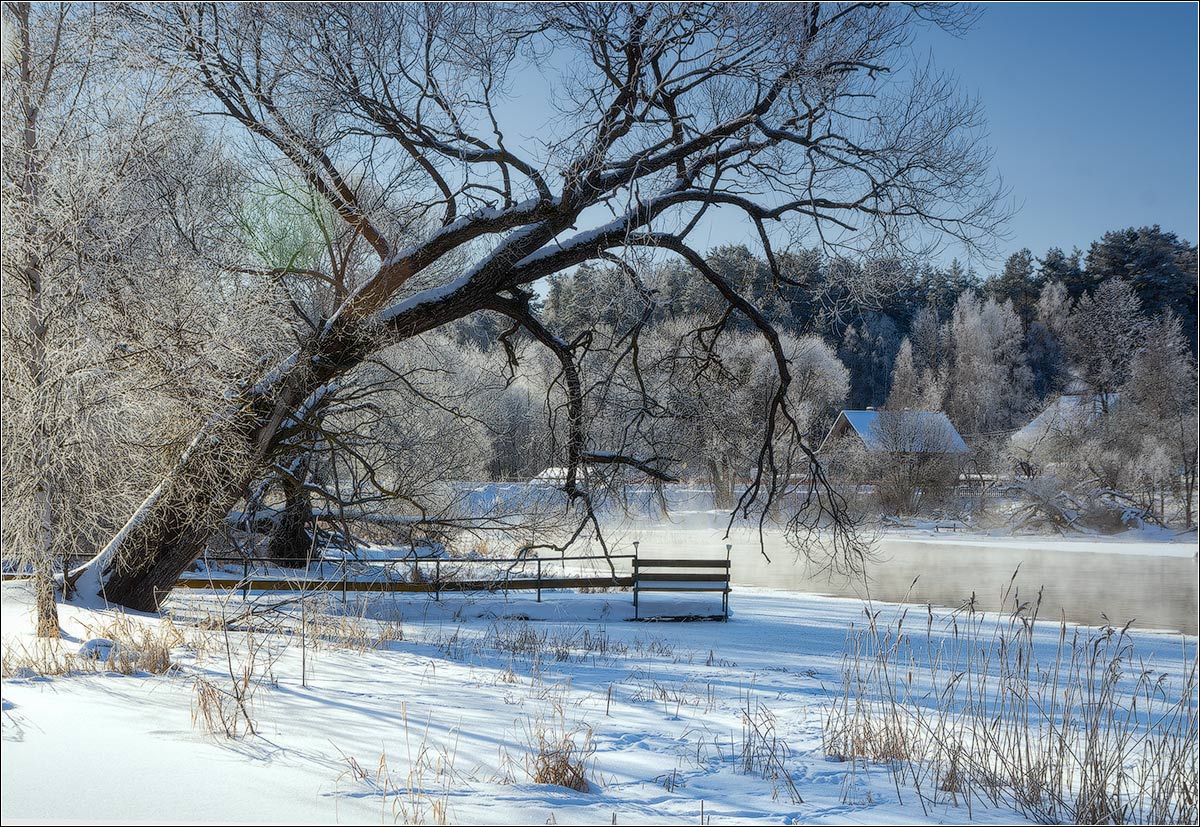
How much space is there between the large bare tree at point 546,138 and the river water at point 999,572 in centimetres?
574

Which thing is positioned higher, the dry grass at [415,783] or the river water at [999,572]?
the dry grass at [415,783]

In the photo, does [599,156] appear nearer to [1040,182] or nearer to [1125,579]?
[1040,182]

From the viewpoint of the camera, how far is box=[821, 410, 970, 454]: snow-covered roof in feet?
56.6

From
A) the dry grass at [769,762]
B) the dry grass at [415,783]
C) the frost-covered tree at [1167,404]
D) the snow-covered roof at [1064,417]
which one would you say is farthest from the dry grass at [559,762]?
the frost-covered tree at [1167,404]

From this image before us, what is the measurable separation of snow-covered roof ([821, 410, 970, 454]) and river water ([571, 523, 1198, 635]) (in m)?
2.36

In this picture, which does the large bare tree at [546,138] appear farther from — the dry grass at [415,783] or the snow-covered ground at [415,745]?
the dry grass at [415,783]

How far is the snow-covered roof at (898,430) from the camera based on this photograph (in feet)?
56.6

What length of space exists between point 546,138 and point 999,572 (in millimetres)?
16888

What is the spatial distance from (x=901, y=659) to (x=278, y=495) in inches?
466

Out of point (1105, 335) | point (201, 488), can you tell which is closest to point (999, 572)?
point (1105, 335)

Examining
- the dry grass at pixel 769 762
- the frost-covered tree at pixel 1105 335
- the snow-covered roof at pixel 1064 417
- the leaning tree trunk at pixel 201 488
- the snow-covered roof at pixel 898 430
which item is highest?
the frost-covered tree at pixel 1105 335

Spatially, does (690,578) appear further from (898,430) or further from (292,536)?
(292,536)

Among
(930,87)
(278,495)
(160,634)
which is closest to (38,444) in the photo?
(160,634)

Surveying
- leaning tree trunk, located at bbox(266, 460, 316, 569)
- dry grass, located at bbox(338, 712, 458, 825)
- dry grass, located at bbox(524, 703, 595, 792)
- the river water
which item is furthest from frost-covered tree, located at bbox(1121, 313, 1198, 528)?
dry grass, located at bbox(338, 712, 458, 825)
